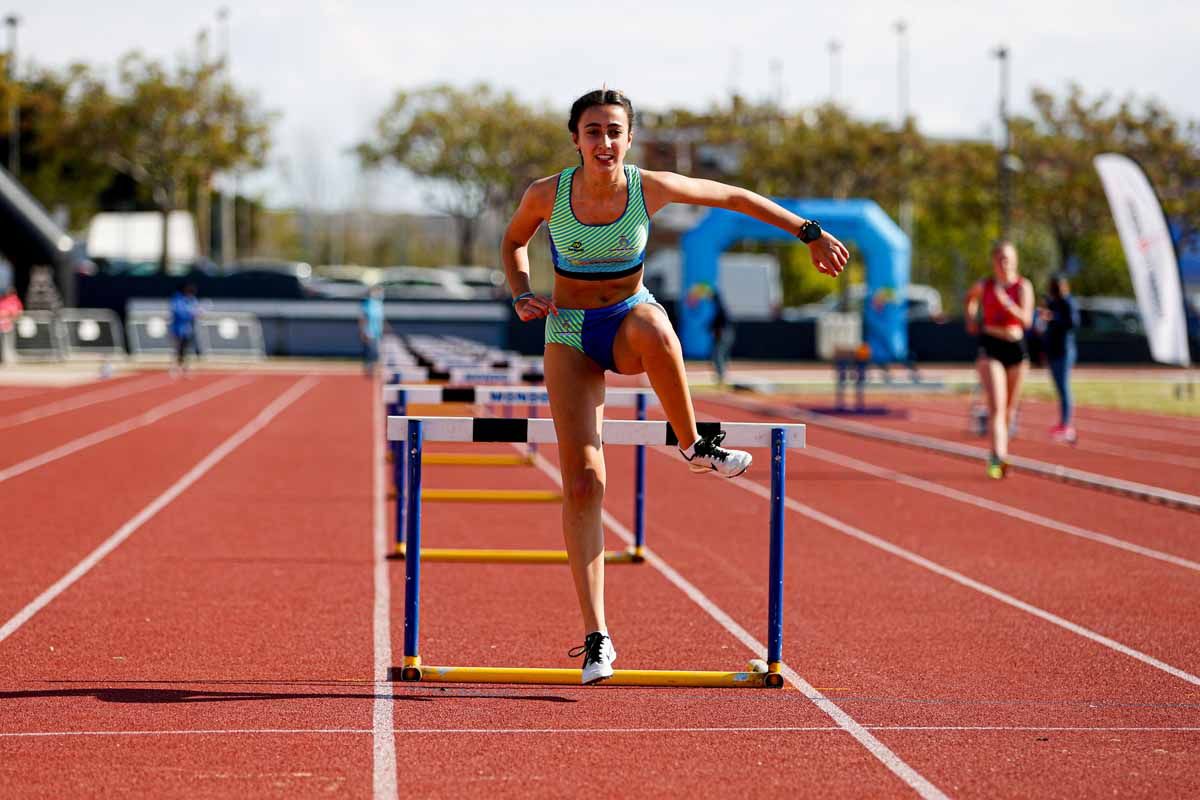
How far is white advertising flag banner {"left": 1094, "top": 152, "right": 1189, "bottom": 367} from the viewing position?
20.7 m

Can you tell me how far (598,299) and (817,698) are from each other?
1627 mm

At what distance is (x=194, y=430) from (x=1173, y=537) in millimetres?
12017

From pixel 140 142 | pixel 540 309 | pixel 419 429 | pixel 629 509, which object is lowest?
pixel 629 509

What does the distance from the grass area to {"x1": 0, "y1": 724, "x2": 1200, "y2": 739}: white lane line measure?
2061 cm

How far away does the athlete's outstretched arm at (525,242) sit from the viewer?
5445 millimetres

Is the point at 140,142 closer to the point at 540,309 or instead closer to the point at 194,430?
the point at 194,430

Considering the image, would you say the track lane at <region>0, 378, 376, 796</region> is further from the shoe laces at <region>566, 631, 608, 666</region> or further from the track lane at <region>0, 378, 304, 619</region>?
the shoe laces at <region>566, 631, 608, 666</region>

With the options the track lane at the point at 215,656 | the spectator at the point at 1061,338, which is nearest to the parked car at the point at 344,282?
the spectator at the point at 1061,338

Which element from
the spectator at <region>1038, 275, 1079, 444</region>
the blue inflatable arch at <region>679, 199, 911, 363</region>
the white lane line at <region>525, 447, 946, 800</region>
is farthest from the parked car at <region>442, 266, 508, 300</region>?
the white lane line at <region>525, 447, 946, 800</region>

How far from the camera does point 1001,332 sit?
43.9 ft

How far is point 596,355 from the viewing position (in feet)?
18.2

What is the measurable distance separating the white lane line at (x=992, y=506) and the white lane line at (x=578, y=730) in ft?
14.4

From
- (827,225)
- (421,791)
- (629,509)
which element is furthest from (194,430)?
(827,225)

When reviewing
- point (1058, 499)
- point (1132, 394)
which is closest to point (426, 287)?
point (1132, 394)
